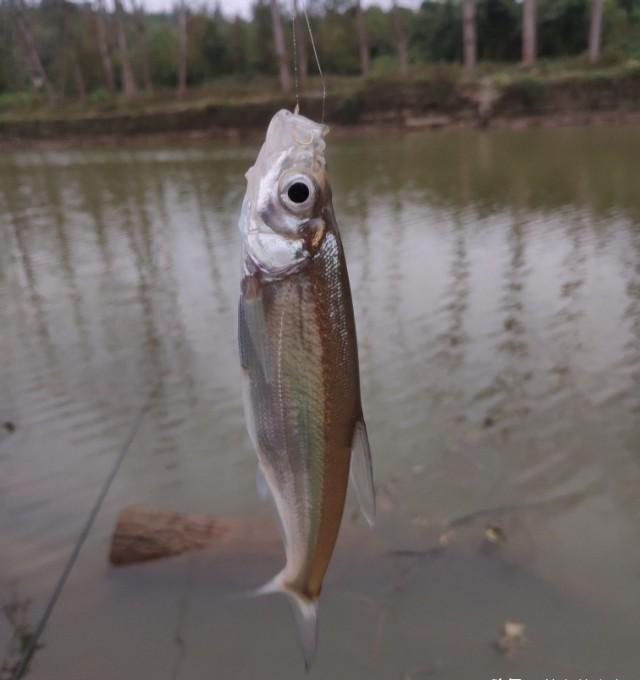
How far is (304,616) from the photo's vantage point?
1694 mm

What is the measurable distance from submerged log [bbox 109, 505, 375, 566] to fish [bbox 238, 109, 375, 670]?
2.15m

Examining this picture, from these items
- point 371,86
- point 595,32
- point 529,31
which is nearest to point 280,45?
point 371,86

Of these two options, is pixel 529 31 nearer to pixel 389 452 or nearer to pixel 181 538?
pixel 389 452

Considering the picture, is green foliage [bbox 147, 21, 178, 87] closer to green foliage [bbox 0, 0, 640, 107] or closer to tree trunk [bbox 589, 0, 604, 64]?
green foliage [bbox 0, 0, 640, 107]

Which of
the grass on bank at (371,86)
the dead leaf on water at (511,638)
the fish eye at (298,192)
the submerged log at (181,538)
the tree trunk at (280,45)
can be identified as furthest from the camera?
the tree trunk at (280,45)

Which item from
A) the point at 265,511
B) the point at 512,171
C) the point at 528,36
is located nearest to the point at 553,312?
the point at 265,511

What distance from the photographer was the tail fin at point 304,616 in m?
1.67

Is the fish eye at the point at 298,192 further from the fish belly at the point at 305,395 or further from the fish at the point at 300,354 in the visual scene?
the fish belly at the point at 305,395

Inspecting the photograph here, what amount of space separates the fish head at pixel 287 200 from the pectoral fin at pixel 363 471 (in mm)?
412

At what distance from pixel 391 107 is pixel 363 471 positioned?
30029 millimetres

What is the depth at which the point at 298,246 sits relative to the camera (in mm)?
1468

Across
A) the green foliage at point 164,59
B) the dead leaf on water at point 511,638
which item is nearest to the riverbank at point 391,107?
the green foliage at point 164,59

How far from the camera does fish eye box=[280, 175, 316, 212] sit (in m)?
1.46

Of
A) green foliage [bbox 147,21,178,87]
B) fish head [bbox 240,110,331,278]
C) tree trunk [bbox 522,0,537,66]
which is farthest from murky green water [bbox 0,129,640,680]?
green foliage [bbox 147,21,178,87]
